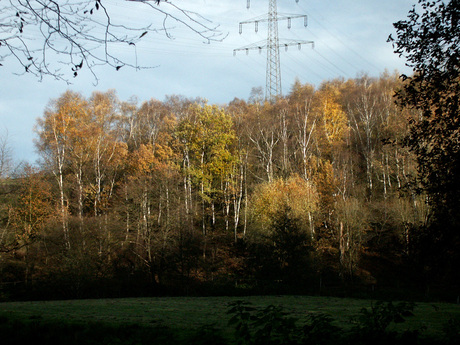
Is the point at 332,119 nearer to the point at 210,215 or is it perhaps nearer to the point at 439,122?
the point at 210,215

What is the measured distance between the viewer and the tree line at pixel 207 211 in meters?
28.3

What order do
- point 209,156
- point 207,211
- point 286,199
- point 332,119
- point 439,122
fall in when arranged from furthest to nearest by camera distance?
point 332,119, point 207,211, point 209,156, point 286,199, point 439,122

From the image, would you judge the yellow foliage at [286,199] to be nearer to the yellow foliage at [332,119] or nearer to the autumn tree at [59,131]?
the yellow foliage at [332,119]

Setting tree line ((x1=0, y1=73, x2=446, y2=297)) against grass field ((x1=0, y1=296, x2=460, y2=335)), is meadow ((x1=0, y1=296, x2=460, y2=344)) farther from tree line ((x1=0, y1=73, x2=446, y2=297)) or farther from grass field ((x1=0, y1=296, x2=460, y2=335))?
tree line ((x1=0, y1=73, x2=446, y2=297))

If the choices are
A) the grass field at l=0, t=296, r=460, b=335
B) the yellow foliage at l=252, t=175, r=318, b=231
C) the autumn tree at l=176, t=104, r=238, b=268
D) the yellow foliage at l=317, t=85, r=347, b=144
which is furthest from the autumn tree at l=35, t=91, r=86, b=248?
the yellow foliage at l=317, t=85, r=347, b=144

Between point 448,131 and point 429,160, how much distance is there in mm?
1350

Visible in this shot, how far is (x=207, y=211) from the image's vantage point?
4181cm

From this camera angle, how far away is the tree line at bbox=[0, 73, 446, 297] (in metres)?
28.3

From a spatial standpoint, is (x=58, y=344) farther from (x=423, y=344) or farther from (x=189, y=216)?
→ (x=189, y=216)

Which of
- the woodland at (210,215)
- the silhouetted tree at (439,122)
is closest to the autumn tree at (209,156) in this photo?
the woodland at (210,215)

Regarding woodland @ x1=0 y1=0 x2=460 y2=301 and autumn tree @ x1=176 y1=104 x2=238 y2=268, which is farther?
autumn tree @ x1=176 y1=104 x2=238 y2=268

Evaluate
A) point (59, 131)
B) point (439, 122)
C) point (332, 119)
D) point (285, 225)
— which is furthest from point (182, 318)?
point (332, 119)

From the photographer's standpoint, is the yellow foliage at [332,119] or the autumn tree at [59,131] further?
the yellow foliage at [332,119]

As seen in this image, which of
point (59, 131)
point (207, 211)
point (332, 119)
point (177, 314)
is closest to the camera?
point (177, 314)
